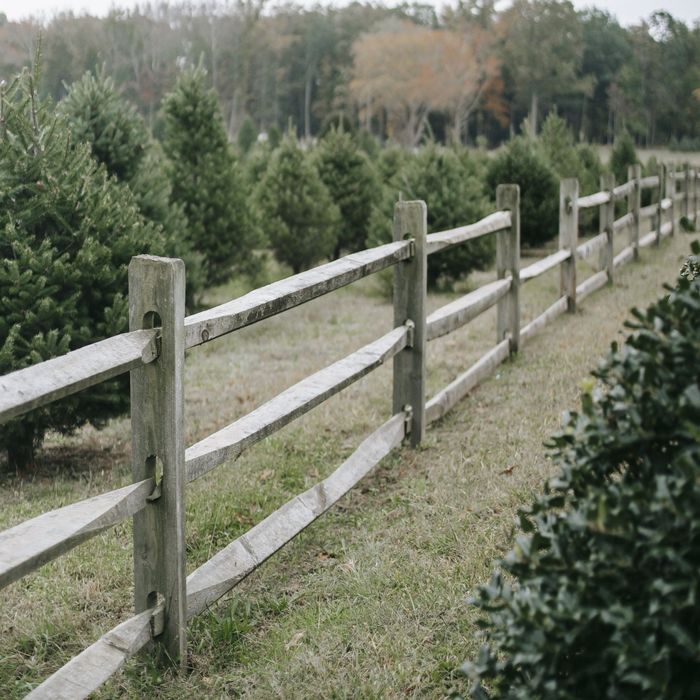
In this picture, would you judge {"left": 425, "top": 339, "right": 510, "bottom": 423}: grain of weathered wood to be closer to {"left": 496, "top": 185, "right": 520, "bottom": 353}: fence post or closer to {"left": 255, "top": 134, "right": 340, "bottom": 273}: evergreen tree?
{"left": 496, "top": 185, "right": 520, "bottom": 353}: fence post

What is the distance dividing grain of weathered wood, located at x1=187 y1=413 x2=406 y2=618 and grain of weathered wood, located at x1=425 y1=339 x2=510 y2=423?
3.07 feet

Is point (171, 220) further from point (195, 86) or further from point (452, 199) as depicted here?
point (452, 199)

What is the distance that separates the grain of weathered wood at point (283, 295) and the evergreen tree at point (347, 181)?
952 cm

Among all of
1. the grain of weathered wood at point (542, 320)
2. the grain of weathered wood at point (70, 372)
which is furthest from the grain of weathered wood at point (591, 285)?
the grain of weathered wood at point (70, 372)

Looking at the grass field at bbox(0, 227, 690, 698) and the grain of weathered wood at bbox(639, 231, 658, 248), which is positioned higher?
the grain of weathered wood at bbox(639, 231, 658, 248)

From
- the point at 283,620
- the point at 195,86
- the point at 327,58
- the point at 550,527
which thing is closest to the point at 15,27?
the point at 195,86

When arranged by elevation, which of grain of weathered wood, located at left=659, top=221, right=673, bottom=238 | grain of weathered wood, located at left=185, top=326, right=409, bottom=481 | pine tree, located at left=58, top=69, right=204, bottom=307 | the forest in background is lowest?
grain of weathered wood, located at left=185, top=326, right=409, bottom=481

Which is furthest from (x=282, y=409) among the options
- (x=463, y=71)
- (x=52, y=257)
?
(x=463, y=71)

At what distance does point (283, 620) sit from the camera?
11.5 ft

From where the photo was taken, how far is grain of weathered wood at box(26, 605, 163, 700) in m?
2.61

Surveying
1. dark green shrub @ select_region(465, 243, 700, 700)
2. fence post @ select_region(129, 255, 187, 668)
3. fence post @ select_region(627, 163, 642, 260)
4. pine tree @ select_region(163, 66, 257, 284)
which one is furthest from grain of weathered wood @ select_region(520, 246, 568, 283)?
dark green shrub @ select_region(465, 243, 700, 700)

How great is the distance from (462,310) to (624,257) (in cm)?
684

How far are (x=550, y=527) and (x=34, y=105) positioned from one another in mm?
4292

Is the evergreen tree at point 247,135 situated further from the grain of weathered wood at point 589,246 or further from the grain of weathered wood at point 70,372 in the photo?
the grain of weathered wood at point 70,372
